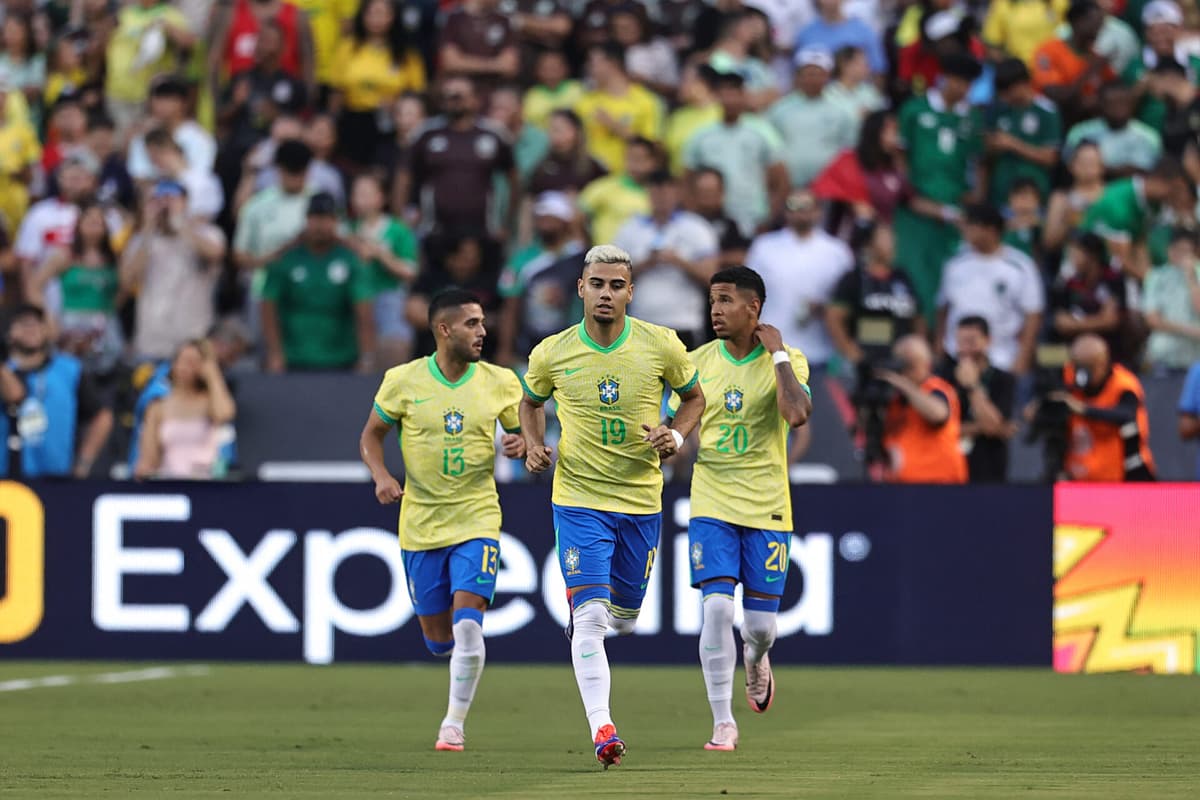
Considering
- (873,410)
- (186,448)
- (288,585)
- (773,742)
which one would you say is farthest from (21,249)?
(773,742)

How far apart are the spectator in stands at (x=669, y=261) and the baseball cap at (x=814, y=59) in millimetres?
2130

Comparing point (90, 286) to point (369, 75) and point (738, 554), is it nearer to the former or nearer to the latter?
point (369, 75)

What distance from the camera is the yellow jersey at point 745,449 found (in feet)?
35.6

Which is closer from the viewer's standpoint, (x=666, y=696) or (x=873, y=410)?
(x=666, y=696)

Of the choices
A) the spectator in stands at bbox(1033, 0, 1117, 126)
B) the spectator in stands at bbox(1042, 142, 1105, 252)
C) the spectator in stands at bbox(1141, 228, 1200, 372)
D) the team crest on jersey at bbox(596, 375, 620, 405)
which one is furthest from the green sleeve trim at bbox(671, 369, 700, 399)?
the spectator in stands at bbox(1033, 0, 1117, 126)

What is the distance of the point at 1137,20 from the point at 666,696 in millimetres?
9991

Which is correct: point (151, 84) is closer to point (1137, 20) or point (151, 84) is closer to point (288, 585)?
point (288, 585)

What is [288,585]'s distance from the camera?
1561 centimetres

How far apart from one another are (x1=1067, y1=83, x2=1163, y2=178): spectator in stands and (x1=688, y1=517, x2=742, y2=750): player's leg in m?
9.18

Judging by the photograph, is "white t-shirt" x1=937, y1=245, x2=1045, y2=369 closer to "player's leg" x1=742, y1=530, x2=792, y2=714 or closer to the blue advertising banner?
the blue advertising banner

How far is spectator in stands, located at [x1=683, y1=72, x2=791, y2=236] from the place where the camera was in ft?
61.3

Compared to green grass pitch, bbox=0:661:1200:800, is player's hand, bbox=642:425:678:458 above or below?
above

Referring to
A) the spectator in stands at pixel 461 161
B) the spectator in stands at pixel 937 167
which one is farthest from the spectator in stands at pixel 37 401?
the spectator in stands at pixel 937 167

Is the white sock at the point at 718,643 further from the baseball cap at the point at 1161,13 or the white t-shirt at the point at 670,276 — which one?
the baseball cap at the point at 1161,13
